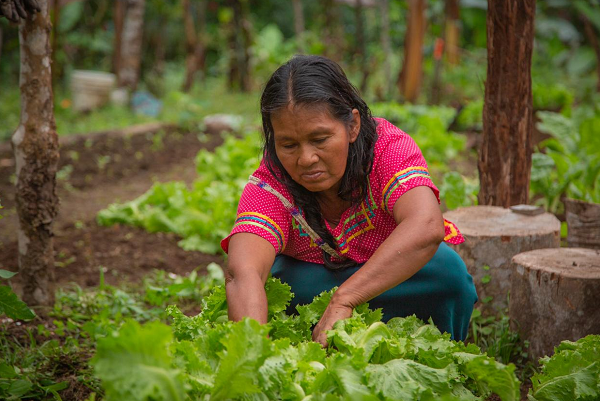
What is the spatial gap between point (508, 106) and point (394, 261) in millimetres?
1723

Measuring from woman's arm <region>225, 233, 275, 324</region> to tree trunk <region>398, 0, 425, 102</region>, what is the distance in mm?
8271

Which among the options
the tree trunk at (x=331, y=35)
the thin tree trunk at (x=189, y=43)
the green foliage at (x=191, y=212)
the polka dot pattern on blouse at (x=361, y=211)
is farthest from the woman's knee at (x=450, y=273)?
the tree trunk at (x=331, y=35)

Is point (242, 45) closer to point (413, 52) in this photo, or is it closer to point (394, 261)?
point (413, 52)

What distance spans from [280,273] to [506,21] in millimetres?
1922

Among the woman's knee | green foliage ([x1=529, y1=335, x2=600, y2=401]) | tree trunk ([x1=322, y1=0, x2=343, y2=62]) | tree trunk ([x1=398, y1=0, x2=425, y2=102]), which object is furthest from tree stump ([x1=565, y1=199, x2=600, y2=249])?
tree trunk ([x1=322, y1=0, x2=343, y2=62])

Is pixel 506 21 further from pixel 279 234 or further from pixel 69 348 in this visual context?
pixel 69 348

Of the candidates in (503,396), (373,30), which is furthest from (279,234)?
(373,30)

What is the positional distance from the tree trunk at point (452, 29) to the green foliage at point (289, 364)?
10.3m

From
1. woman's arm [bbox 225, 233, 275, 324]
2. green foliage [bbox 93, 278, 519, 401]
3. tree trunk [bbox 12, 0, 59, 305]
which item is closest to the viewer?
green foliage [bbox 93, 278, 519, 401]

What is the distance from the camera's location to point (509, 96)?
3.59m

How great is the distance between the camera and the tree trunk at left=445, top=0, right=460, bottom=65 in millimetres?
11938

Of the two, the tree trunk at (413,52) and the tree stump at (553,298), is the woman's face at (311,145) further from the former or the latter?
the tree trunk at (413,52)

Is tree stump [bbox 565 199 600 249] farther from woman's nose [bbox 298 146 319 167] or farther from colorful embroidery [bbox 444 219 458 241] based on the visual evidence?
woman's nose [bbox 298 146 319 167]

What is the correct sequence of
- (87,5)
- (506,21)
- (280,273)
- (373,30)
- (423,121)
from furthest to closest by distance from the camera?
1. (373,30)
2. (87,5)
3. (423,121)
4. (506,21)
5. (280,273)
